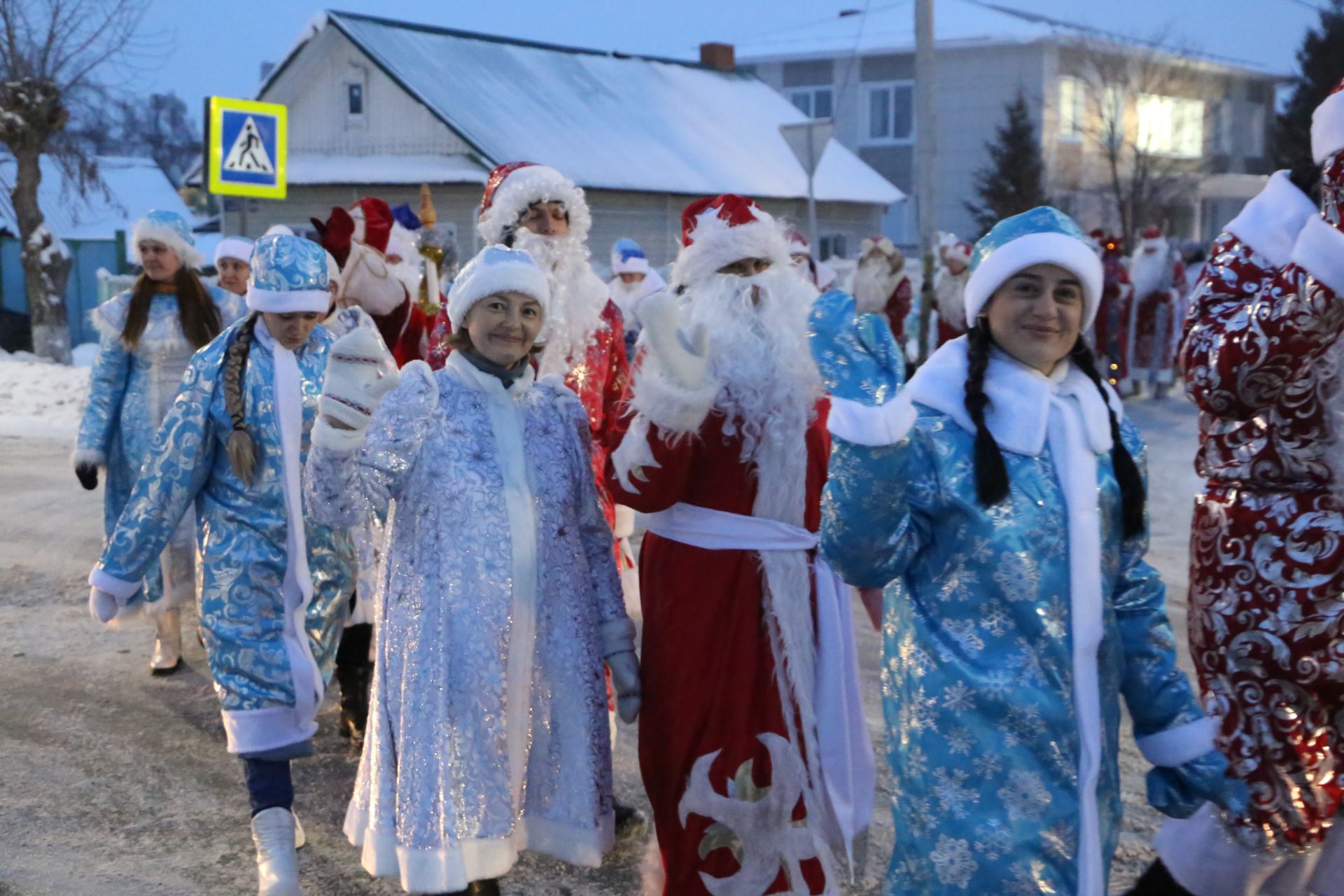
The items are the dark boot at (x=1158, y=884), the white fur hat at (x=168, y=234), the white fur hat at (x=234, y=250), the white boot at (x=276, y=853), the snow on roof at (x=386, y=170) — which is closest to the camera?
the dark boot at (x=1158, y=884)

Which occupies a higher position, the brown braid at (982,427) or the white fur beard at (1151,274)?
the white fur beard at (1151,274)

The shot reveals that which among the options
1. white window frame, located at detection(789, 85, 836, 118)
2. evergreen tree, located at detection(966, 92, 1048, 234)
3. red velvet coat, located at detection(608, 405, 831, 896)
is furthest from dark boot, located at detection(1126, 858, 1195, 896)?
white window frame, located at detection(789, 85, 836, 118)

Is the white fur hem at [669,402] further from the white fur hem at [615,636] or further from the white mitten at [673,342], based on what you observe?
the white fur hem at [615,636]

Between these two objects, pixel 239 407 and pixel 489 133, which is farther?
pixel 489 133

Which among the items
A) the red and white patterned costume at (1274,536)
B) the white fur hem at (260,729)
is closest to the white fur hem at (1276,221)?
the red and white patterned costume at (1274,536)

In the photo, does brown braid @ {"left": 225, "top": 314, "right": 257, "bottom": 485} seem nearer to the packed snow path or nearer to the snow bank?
the packed snow path

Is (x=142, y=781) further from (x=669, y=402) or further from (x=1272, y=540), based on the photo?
(x=1272, y=540)

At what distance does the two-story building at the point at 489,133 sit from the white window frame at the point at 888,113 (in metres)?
10.9

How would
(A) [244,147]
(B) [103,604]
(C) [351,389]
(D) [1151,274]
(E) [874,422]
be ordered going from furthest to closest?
(D) [1151,274] < (A) [244,147] < (B) [103,604] < (C) [351,389] < (E) [874,422]

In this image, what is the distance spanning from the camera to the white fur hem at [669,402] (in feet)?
11.6

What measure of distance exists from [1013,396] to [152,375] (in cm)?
469

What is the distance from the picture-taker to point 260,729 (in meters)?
4.26

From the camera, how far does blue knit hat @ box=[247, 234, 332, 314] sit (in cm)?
450

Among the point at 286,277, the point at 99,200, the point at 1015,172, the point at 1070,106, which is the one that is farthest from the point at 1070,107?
the point at 286,277
